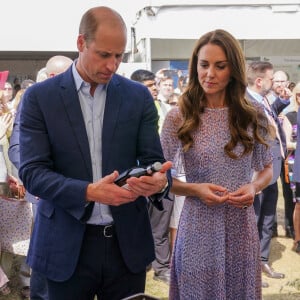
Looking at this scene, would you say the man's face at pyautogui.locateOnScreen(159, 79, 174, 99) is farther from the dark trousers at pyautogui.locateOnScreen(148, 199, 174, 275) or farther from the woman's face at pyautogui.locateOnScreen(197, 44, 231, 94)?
the woman's face at pyautogui.locateOnScreen(197, 44, 231, 94)

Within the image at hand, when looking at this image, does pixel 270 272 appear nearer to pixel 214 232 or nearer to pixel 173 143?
pixel 214 232

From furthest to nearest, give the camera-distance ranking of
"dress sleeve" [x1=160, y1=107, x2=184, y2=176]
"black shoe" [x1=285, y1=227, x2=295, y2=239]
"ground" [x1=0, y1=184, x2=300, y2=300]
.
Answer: "black shoe" [x1=285, y1=227, x2=295, y2=239] → "ground" [x1=0, y1=184, x2=300, y2=300] → "dress sleeve" [x1=160, y1=107, x2=184, y2=176]

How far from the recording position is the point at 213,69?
7.21ft

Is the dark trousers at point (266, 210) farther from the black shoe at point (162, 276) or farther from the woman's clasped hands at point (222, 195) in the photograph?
the woman's clasped hands at point (222, 195)

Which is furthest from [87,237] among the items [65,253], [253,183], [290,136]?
[290,136]

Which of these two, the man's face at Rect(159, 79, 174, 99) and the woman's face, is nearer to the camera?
the woman's face

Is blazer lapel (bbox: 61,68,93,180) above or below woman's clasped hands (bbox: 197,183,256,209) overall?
above

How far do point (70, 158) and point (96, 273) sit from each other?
46 cm

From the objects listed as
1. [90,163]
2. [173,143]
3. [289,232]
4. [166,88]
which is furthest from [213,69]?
[289,232]

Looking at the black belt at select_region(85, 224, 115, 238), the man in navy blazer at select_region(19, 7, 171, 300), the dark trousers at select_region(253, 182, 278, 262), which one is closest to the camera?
the man in navy blazer at select_region(19, 7, 171, 300)

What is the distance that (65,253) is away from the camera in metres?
1.82

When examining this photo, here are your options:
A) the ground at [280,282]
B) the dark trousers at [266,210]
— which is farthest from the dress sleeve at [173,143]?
the dark trousers at [266,210]

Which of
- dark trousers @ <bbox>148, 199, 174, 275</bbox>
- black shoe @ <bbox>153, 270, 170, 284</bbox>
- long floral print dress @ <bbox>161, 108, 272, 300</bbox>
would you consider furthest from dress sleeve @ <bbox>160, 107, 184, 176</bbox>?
Answer: black shoe @ <bbox>153, 270, 170, 284</bbox>

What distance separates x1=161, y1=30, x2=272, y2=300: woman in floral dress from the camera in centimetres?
218
